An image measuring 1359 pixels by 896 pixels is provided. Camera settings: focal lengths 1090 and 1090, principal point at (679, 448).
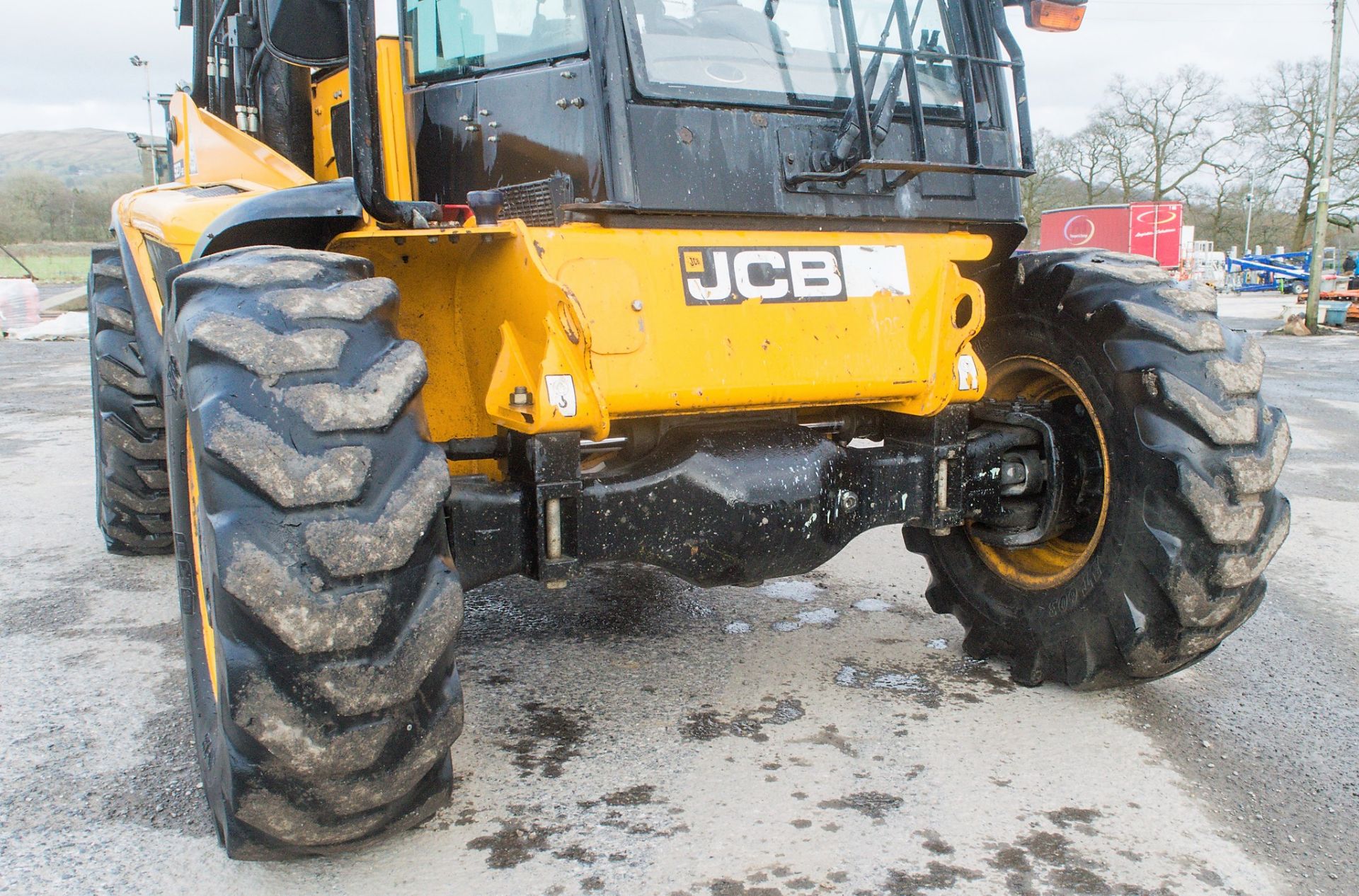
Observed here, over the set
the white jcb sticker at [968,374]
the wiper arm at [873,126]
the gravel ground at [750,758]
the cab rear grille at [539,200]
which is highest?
the wiper arm at [873,126]

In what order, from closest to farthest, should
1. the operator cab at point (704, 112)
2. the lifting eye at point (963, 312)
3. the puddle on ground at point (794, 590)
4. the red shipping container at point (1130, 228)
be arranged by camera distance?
the operator cab at point (704, 112) → the lifting eye at point (963, 312) → the puddle on ground at point (794, 590) → the red shipping container at point (1130, 228)

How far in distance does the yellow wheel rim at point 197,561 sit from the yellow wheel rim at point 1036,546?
8.15ft

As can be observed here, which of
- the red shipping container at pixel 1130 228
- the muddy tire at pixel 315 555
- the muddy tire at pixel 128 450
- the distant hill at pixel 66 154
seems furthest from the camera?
the distant hill at pixel 66 154

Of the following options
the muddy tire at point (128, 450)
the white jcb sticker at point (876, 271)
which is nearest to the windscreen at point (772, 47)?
the white jcb sticker at point (876, 271)

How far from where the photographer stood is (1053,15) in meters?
A: 3.46

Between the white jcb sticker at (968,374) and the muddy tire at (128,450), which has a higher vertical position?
the white jcb sticker at (968,374)

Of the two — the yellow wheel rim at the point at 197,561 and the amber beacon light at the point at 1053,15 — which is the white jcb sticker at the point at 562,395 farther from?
the amber beacon light at the point at 1053,15

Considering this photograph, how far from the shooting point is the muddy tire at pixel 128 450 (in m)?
5.05

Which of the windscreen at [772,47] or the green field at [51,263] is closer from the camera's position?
the windscreen at [772,47]

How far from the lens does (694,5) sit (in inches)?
118

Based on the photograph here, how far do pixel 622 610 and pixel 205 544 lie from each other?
7.48ft

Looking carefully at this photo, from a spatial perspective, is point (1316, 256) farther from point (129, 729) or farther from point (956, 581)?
point (129, 729)

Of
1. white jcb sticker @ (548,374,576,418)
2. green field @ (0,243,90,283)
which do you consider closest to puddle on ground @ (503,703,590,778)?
white jcb sticker @ (548,374,576,418)

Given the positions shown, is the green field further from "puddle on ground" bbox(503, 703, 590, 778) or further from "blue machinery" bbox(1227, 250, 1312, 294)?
"blue machinery" bbox(1227, 250, 1312, 294)
